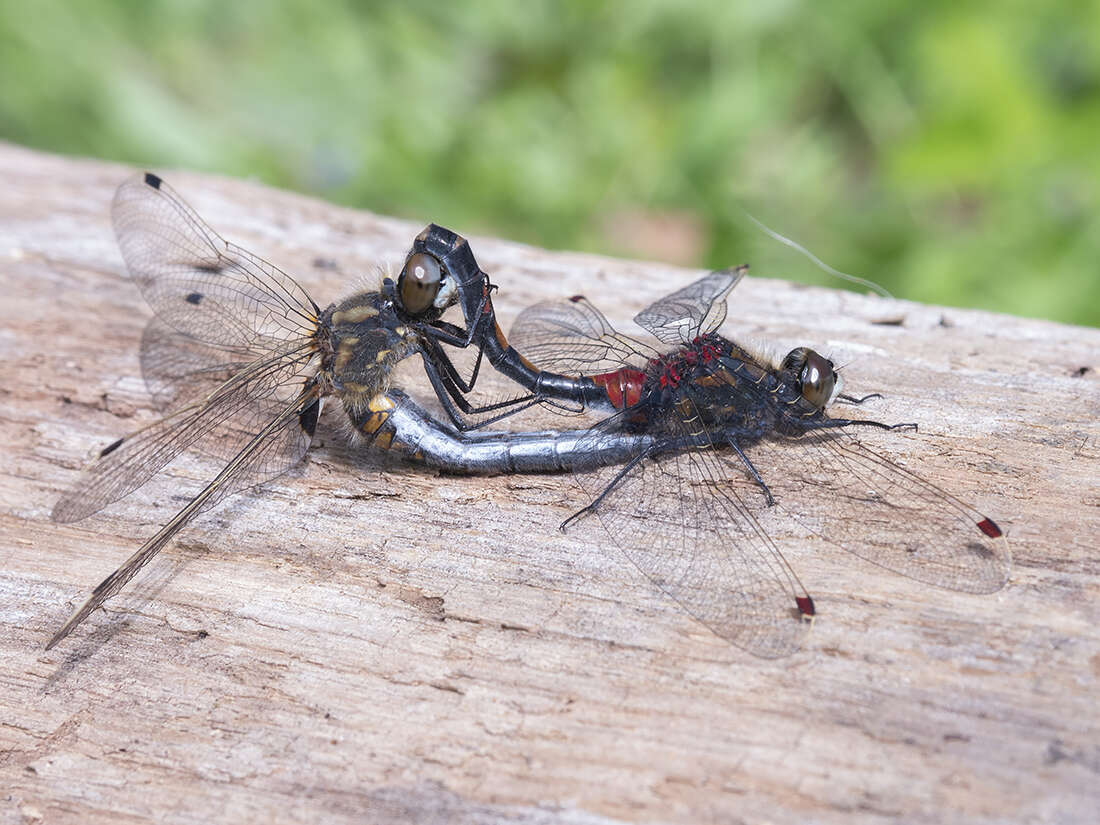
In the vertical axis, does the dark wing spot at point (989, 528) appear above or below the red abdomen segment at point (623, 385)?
below

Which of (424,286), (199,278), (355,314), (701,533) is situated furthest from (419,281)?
(701,533)

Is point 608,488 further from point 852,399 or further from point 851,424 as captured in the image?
point 852,399

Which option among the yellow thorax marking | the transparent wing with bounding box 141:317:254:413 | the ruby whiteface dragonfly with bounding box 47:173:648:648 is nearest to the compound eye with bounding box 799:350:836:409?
the ruby whiteface dragonfly with bounding box 47:173:648:648

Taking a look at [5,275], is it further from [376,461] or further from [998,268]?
[998,268]

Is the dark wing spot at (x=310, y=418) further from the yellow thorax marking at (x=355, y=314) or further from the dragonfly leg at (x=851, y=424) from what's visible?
the dragonfly leg at (x=851, y=424)

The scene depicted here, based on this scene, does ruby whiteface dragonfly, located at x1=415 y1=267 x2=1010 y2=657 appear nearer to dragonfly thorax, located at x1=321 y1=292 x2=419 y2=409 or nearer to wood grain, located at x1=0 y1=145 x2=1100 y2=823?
wood grain, located at x1=0 y1=145 x2=1100 y2=823

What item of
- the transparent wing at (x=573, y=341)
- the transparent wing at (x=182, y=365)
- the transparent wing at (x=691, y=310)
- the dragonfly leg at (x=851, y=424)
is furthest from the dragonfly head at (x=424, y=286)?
the dragonfly leg at (x=851, y=424)

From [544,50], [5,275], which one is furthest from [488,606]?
[544,50]
